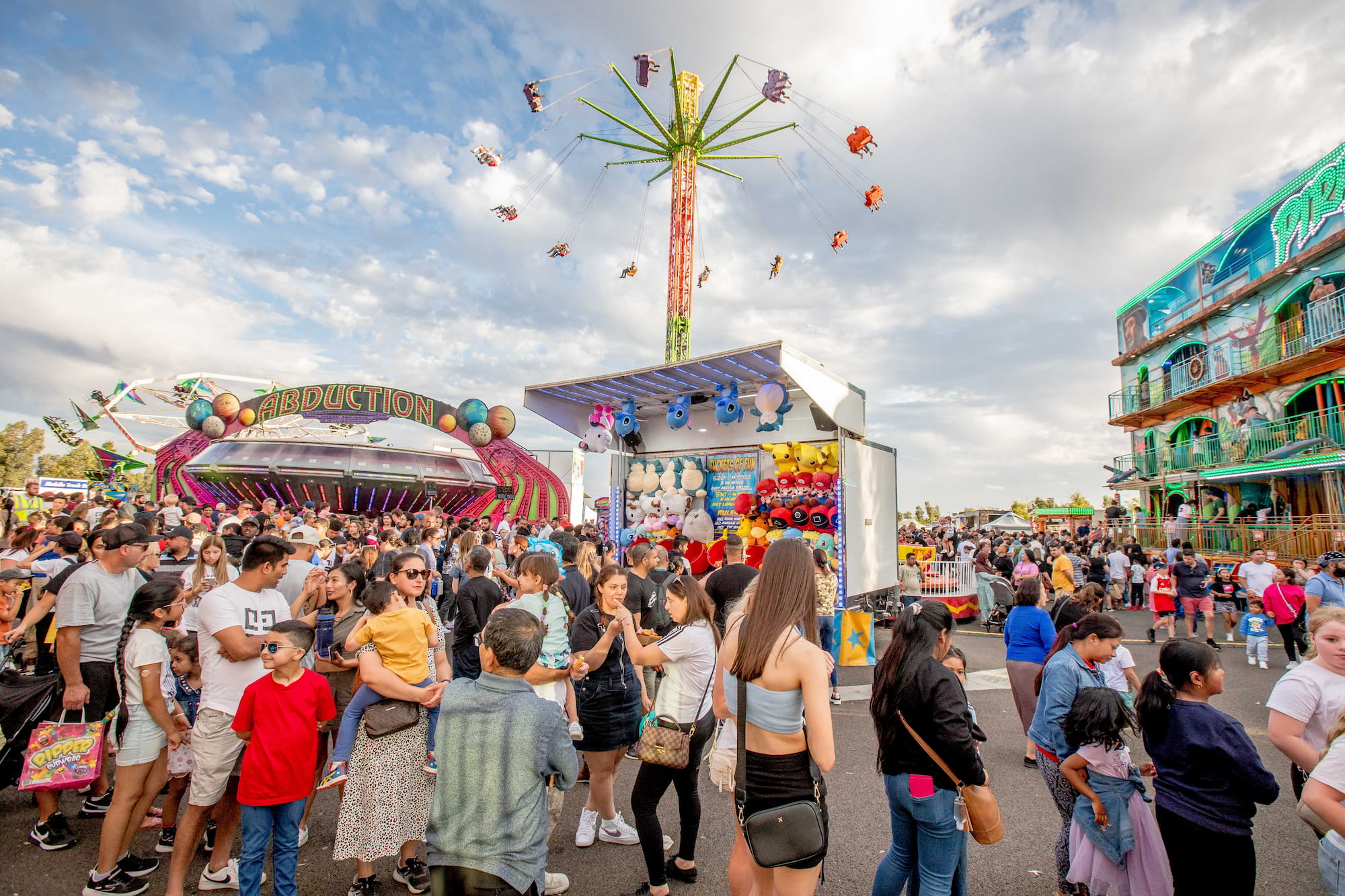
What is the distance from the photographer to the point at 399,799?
3137 millimetres

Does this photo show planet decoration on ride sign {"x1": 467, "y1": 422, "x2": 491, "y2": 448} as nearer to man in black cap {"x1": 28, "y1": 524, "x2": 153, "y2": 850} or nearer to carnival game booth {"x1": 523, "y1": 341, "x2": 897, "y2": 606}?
carnival game booth {"x1": 523, "y1": 341, "x2": 897, "y2": 606}

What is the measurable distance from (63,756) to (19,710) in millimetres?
616

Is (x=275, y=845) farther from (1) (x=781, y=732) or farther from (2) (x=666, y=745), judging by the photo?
(1) (x=781, y=732)

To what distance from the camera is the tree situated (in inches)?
1351

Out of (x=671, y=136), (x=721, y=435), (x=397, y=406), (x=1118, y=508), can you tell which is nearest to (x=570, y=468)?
(x=397, y=406)

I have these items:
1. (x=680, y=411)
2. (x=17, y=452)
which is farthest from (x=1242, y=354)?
(x=17, y=452)

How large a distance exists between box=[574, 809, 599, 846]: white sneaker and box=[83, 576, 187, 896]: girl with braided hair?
2.23m

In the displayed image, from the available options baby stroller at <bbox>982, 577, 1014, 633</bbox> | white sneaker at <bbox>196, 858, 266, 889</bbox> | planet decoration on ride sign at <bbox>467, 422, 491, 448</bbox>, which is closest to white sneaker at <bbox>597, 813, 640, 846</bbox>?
white sneaker at <bbox>196, 858, 266, 889</bbox>

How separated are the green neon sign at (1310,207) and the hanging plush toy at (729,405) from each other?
55.1 ft

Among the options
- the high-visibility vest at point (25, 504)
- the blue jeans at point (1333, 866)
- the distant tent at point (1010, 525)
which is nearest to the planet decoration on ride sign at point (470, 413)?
the high-visibility vest at point (25, 504)

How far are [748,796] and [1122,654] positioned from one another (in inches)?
124

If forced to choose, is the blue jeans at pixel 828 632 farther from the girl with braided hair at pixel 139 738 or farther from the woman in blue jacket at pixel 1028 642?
the girl with braided hair at pixel 139 738

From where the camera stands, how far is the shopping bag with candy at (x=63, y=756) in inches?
134

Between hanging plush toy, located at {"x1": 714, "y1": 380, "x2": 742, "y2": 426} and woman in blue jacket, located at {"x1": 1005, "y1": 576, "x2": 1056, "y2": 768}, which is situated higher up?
hanging plush toy, located at {"x1": 714, "y1": 380, "x2": 742, "y2": 426}
